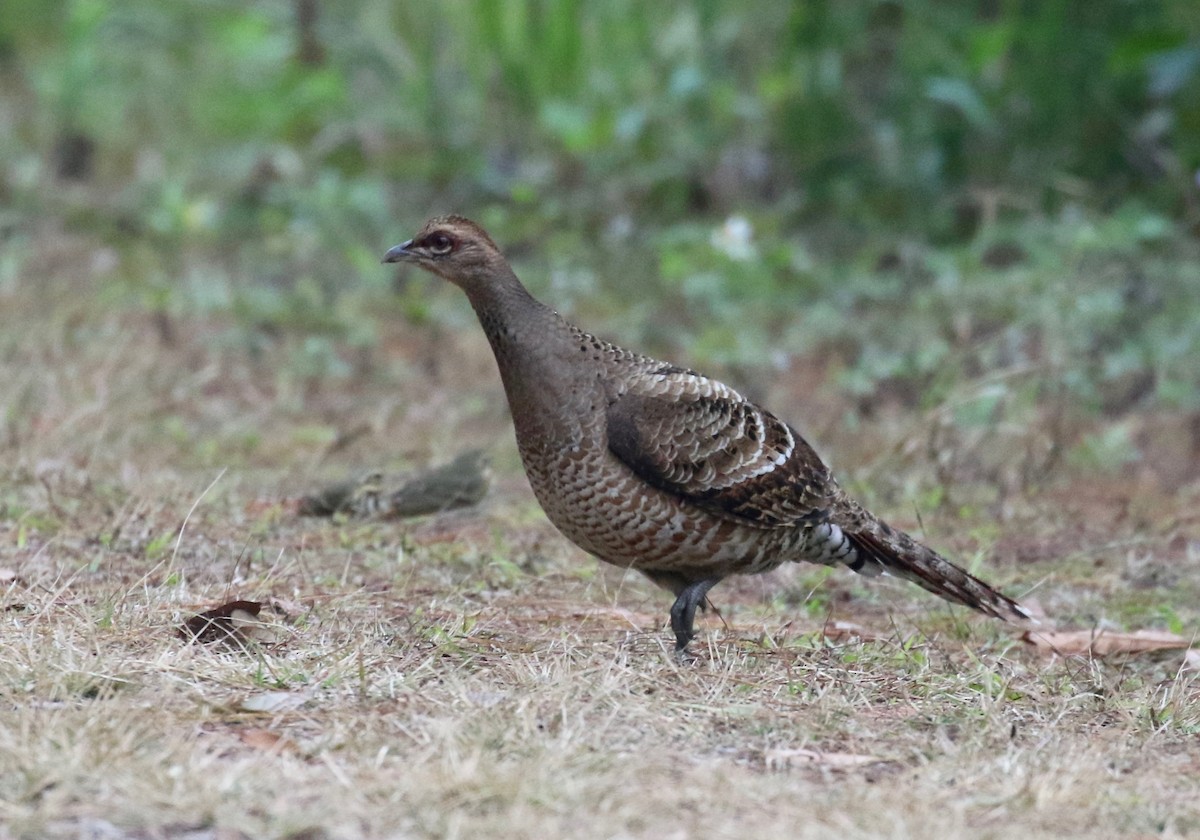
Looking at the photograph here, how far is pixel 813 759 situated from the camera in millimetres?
3338

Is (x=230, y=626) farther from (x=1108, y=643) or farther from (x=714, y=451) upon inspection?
(x=1108, y=643)

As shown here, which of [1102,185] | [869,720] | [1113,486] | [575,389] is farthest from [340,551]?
[1102,185]

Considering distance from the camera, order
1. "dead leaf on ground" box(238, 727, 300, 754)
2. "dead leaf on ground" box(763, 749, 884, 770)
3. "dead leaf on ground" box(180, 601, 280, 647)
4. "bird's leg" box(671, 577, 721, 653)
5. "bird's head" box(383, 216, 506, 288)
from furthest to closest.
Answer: "bird's head" box(383, 216, 506, 288), "bird's leg" box(671, 577, 721, 653), "dead leaf on ground" box(180, 601, 280, 647), "dead leaf on ground" box(763, 749, 884, 770), "dead leaf on ground" box(238, 727, 300, 754)

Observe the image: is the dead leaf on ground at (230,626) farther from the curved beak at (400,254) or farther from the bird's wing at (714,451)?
the curved beak at (400,254)

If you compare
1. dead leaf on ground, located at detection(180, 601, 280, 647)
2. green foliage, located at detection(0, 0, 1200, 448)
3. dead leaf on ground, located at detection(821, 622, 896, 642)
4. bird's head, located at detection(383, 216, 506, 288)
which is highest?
green foliage, located at detection(0, 0, 1200, 448)

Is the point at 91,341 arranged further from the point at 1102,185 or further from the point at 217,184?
the point at 1102,185

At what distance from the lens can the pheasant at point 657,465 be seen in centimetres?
425

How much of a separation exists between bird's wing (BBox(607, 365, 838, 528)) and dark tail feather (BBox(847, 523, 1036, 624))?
208 mm

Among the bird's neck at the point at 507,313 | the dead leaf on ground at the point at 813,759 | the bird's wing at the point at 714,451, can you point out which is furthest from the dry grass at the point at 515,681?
the bird's neck at the point at 507,313

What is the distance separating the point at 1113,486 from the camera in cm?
639

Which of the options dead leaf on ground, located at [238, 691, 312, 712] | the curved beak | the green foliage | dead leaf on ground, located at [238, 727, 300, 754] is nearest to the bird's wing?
the curved beak

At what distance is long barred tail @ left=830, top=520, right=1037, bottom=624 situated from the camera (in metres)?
4.57

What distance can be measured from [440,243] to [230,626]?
1.25m

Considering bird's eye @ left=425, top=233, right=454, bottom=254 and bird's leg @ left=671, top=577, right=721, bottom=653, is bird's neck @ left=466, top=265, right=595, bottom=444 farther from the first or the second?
bird's leg @ left=671, top=577, right=721, bottom=653
